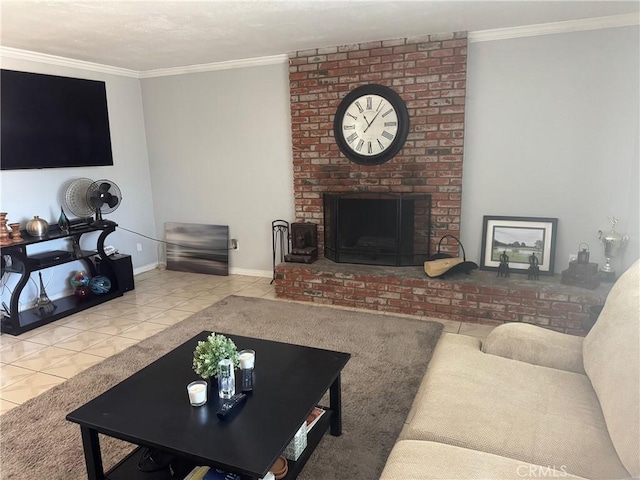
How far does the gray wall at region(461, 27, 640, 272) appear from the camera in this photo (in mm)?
3275

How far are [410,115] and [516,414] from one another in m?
2.78

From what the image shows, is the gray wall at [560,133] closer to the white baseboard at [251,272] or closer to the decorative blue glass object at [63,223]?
the white baseboard at [251,272]

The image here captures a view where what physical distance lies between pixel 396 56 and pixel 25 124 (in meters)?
3.22

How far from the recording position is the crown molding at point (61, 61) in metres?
3.66

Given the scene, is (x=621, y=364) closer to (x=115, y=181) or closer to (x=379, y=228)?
(x=379, y=228)

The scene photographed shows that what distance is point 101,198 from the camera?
13.5 ft

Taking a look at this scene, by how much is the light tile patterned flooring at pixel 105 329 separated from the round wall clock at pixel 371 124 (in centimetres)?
156

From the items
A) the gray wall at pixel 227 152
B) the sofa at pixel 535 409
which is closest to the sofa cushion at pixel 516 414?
the sofa at pixel 535 409

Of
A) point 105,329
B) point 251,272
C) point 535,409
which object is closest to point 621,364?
point 535,409

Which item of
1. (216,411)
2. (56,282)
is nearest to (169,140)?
(56,282)

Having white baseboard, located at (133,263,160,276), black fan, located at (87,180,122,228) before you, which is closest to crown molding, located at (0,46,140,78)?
black fan, located at (87,180,122,228)

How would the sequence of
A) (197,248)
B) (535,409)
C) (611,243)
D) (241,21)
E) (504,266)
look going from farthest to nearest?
(197,248) < (504,266) < (611,243) < (241,21) < (535,409)

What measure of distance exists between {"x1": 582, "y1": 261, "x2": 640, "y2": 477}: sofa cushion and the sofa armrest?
94 mm

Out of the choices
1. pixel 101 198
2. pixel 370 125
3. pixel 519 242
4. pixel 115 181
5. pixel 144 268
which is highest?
pixel 370 125
